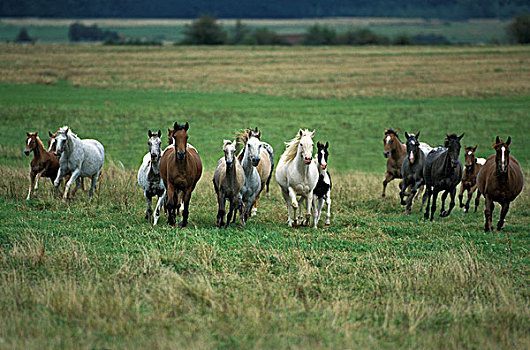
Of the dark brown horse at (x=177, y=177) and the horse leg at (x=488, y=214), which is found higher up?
the dark brown horse at (x=177, y=177)

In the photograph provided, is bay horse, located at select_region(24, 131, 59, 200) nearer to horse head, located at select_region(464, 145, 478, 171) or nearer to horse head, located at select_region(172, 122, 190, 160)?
horse head, located at select_region(172, 122, 190, 160)

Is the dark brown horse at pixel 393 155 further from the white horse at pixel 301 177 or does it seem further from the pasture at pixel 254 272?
the white horse at pixel 301 177

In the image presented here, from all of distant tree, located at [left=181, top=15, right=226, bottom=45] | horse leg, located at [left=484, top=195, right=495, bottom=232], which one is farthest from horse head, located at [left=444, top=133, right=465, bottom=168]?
distant tree, located at [left=181, top=15, right=226, bottom=45]

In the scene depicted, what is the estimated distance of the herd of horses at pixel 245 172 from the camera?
11.7 metres

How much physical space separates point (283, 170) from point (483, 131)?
71.8ft

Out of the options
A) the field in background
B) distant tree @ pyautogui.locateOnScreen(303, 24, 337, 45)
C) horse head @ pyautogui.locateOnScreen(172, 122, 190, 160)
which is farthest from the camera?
the field in background

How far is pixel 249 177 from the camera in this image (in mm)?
12352

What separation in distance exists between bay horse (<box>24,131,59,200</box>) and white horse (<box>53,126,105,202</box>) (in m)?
0.46

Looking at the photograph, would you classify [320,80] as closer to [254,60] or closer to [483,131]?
[254,60]

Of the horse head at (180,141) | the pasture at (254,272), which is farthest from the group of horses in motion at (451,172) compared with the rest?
the horse head at (180,141)

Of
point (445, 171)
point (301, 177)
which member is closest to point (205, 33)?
point (445, 171)

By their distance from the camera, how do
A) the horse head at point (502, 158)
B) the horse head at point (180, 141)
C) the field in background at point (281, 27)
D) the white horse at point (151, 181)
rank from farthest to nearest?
the field in background at point (281, 27)
the horse head at point (502, 158)
the white horse at point (151, 181)
the horse head at point (180, 141)

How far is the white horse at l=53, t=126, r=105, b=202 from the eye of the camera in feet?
45.8

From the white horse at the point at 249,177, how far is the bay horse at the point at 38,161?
5286mm
